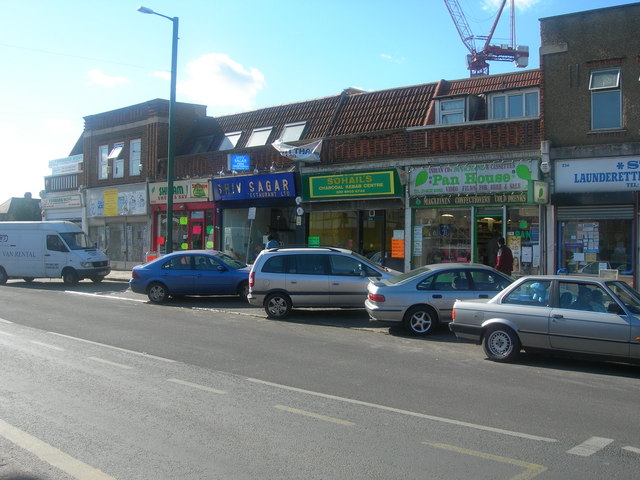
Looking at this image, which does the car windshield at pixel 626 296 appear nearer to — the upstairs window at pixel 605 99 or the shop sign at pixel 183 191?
the upstairs window at pixel 605 99

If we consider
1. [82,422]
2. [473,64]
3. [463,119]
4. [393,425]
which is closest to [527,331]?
[393,425]

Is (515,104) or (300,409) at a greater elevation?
(515,104)

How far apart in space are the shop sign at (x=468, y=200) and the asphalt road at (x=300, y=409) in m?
6.36

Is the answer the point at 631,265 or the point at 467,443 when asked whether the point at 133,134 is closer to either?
the point at 631,265

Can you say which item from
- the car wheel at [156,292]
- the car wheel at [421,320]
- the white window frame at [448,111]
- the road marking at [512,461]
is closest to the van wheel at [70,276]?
the car wheel at [156,292]

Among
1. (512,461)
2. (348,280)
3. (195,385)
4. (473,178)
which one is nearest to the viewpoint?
(512,461)

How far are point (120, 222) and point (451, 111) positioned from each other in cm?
1800

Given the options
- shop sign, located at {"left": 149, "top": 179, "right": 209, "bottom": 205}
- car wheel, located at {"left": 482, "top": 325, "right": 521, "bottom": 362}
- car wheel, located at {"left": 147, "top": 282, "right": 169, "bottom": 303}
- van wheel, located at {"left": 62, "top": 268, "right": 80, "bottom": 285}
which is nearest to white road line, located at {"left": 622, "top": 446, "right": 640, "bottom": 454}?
car wheel, located at {"left": 482, "top": 325, "right": 521, "bottom": 362}

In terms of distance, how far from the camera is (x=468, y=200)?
16844mm

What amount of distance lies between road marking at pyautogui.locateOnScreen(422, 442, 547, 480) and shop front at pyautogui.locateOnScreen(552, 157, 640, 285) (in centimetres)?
1071

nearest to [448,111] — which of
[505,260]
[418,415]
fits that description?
[505,260]

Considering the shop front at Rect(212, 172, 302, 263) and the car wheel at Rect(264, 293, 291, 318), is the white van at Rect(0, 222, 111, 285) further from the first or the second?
the car wheel at Rect(264, 293, 291, 318)

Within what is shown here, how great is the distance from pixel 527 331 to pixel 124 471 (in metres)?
6.25

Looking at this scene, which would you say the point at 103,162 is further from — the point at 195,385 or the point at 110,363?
the point at 195,385
